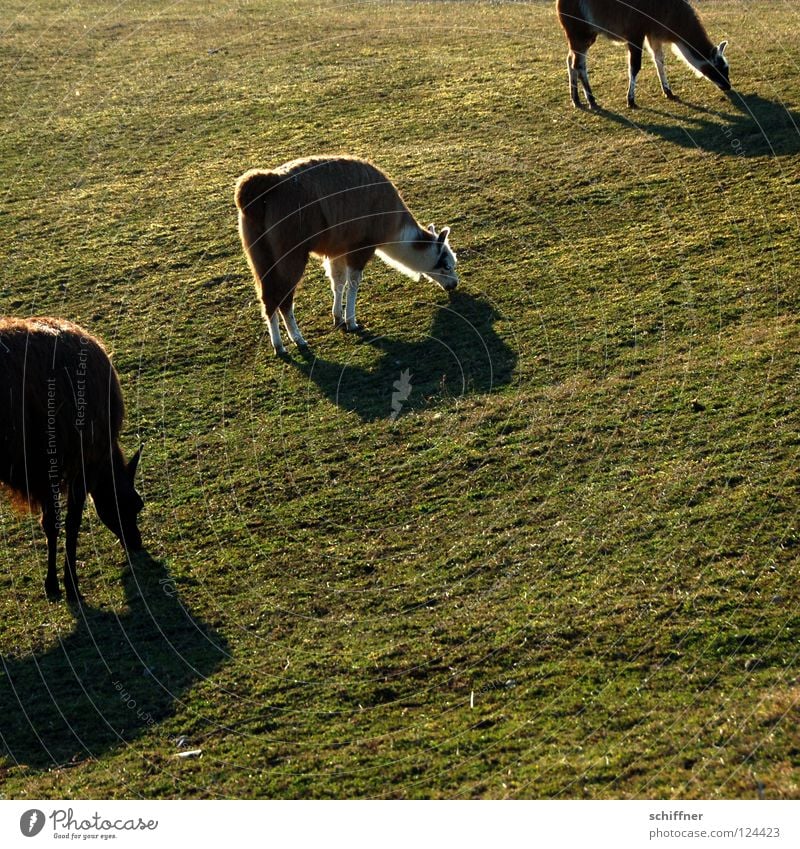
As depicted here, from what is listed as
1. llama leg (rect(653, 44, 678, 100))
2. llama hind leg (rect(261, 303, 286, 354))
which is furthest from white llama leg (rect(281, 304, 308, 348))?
llama leg (rect(653, 44, 678, 100))

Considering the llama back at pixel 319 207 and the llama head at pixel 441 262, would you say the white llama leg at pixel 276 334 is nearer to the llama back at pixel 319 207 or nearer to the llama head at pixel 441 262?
the llama back at pixel 319 207

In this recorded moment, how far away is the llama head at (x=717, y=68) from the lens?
69.8ft

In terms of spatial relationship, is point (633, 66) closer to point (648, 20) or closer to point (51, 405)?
point (648, 20)

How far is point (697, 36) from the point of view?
2138cm

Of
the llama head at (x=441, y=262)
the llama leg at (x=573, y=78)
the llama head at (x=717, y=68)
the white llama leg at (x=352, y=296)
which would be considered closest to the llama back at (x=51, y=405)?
the white llama leg at (x=352, y=296)

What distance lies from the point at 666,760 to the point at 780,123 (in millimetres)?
14505

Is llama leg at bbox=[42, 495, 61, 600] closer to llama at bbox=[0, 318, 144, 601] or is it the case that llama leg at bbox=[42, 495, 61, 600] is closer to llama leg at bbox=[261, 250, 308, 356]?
llama at bbox=[0, 318, 144, 601]

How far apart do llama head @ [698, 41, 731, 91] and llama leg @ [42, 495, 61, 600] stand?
1523 centimetres

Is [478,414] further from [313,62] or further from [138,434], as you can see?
[313,62]

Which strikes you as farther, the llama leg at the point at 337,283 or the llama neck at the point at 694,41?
the llama neck at the point at 694,41

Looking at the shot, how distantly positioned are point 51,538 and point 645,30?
15.1 meters

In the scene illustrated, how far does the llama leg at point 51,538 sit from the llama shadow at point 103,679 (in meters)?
0.44

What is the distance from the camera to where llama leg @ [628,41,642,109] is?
2141 centimetres
